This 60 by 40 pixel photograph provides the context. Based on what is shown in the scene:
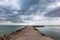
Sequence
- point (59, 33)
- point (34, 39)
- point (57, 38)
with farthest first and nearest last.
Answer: point (59, 33) → point (57, 38) → point (34, 39)

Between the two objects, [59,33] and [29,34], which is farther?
[59,33]

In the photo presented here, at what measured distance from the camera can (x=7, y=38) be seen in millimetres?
5992

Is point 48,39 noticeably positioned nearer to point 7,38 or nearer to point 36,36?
point 36,36

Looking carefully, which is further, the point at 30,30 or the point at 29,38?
the point at 30,30

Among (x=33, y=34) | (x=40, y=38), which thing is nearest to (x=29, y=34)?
(x=33, y=34)

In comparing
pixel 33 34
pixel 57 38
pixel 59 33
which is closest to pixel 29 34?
pixel 33 34

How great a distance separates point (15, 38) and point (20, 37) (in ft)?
0.70

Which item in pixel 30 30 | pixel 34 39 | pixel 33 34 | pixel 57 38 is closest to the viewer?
pixel 34 39

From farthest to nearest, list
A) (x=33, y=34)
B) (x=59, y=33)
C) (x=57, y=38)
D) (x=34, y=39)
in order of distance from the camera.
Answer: (x=59, y=33)
(x=57, y=38)
(x=33, y=34)
(x=34, y=39)

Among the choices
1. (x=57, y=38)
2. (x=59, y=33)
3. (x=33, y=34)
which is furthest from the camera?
(x=59, y=33)

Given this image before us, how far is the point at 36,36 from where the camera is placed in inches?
229

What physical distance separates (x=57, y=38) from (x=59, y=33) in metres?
2.72

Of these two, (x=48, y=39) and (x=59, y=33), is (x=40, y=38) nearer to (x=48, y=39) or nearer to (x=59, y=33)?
(x=48, y=39)

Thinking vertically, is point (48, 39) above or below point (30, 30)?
below
